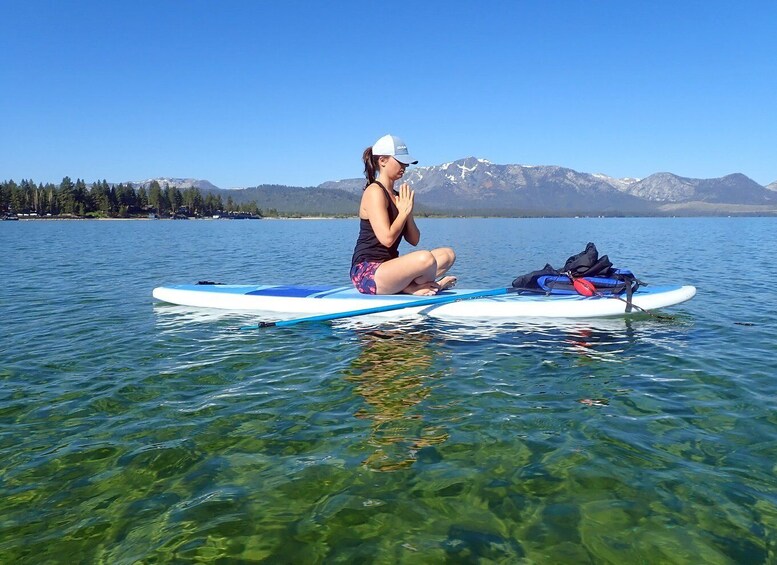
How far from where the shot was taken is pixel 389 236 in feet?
28.0

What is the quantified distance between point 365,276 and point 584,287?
4370mm

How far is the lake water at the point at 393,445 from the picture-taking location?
133 inches

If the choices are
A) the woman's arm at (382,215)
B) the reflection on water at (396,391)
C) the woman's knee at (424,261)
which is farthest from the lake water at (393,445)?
the woman's arm at (382,215)

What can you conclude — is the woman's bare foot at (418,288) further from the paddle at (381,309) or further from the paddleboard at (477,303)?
the paddle at (381,309)

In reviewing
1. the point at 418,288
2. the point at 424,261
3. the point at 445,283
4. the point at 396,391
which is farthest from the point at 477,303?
the point at 396,391

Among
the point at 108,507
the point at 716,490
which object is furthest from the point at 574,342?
the point at 108,507

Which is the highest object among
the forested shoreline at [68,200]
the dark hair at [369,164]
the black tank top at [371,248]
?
the forested shoreline at [68,200]

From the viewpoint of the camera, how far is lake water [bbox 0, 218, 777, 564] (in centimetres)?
338

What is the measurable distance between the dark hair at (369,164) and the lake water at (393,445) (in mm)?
2771

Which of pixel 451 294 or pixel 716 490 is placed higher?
pixel 451 294

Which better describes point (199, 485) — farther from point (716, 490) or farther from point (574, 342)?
point (574, 342)

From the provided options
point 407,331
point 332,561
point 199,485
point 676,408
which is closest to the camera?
point 332,561

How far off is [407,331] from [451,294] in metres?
1.47

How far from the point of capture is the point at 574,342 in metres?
8.24
